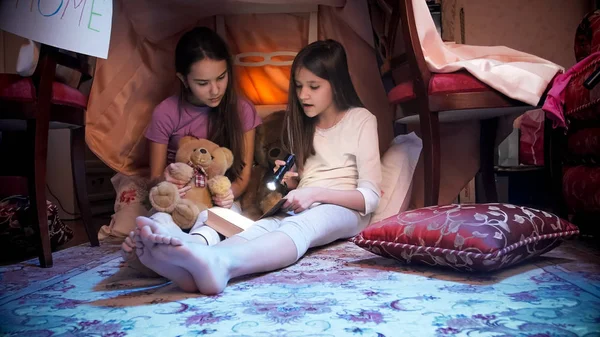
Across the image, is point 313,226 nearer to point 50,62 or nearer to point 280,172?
point 280,172

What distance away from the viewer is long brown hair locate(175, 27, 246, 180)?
133 centimetres

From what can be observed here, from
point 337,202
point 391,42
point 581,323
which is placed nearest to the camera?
point 581,323

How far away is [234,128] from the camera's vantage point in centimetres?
137

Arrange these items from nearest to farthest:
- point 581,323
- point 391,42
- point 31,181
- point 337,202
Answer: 1. point 581,323
2. point 31,181
3. point 337,202
4. point 391,42

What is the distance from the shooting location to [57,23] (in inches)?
37.4

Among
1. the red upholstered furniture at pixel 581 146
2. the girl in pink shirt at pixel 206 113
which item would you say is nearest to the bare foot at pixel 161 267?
the girl in pink shirt at pixel 206 113

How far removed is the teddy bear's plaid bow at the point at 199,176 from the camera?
1.24 m

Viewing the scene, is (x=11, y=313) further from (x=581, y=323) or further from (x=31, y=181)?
(x=581, y=323)

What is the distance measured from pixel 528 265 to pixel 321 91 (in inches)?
25.2

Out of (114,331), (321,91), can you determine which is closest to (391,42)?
(321,91)

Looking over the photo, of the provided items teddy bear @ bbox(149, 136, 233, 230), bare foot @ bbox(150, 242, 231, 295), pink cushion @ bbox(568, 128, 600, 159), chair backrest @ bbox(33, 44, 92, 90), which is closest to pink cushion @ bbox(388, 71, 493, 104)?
pink cushion @ bbox(568, 128, 600, 159)

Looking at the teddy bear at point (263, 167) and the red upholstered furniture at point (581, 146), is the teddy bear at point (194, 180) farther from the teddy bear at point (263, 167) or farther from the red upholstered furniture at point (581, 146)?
the red upholstered furniture at point (581, 146)

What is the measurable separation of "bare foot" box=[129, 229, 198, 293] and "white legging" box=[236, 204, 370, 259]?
207 mm

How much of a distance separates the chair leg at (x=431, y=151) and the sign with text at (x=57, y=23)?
74cm
